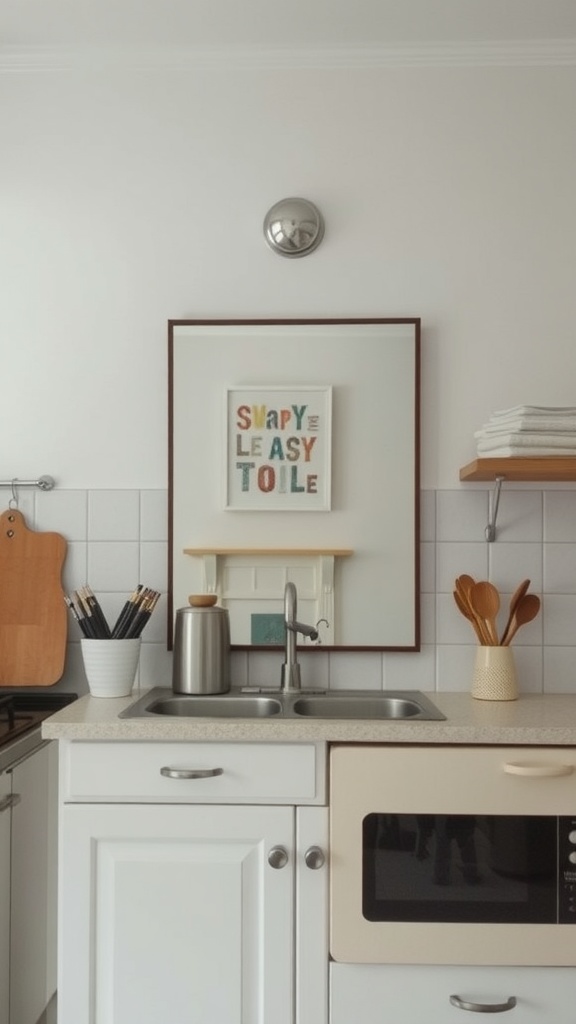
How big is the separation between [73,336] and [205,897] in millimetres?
1435

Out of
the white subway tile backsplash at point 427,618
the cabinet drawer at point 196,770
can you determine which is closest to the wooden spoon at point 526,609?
the white subway tile backsplash at point 427,618

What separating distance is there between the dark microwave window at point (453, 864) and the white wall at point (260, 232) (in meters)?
0.90

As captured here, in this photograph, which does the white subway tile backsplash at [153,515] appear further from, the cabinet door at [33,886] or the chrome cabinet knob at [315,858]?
the chrome cabinet knob at [315,858]

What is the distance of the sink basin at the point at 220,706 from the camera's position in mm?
2096

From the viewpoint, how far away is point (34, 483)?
2.30m

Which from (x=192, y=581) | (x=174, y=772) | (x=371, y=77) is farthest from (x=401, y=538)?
(x=371, y=77)

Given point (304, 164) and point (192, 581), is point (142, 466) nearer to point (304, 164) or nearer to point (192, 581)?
point (192, 581)

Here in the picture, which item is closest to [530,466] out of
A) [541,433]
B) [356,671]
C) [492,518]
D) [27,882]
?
[541,433]

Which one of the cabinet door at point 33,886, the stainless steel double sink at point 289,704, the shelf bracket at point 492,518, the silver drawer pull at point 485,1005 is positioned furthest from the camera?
the shelf bracket at point 492,518

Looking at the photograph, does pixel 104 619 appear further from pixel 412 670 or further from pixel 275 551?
pixel 412 670

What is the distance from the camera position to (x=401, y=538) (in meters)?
2.27

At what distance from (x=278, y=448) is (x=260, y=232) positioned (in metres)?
0.58

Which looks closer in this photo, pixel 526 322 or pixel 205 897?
pixel 205 897

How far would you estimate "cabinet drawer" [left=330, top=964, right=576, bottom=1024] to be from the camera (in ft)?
5.66
